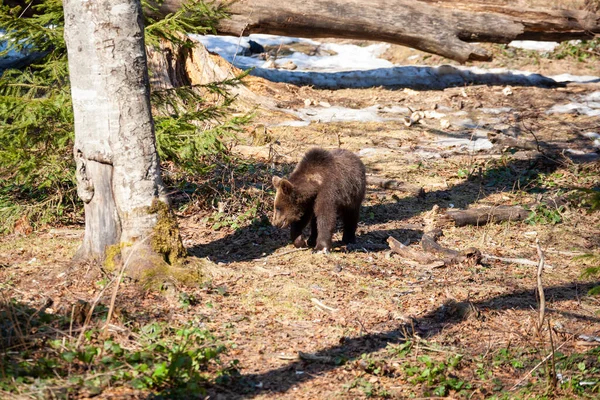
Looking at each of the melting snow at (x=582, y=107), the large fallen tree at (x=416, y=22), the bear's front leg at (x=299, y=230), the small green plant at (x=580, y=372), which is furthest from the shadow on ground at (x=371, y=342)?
the large fallen tree at (x=416, y=22)

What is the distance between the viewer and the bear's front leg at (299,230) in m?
8.81

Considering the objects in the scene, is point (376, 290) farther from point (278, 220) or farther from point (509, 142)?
point (509, 142)

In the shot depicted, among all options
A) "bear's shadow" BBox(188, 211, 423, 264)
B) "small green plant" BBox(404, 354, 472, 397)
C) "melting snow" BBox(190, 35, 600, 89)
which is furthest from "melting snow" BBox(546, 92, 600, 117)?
"small green plant" BBox(404, 354, 472, 397)

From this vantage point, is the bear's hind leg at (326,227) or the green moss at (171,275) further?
the bear's hind leg at (326,227)

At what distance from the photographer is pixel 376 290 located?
7227 millimetres

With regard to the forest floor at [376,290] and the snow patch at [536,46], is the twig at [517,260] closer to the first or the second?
the forest floor at [376,290]

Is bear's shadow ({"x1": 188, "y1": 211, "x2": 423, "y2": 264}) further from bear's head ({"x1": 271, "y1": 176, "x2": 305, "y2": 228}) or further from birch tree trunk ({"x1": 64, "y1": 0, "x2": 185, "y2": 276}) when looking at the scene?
birch tree trunk ({"x1": 64, "y1": 0, "x2": 185, "y2": 276})

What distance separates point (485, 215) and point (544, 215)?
99 cm

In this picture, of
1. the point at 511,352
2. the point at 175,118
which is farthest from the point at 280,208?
the point at 511,352

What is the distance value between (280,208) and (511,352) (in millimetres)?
3637

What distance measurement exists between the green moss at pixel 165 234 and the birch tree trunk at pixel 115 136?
0.03 feet

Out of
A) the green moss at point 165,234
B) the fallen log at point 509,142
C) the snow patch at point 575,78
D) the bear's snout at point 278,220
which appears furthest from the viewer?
the snow patch at point 575,78

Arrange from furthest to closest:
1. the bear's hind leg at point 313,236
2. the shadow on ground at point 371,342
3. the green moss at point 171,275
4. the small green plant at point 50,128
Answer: the bear's hind leg at point 313,236 → the small green plant at point 50,128 → the green moss at point 171,275 → the shadow on ground at point 371,342

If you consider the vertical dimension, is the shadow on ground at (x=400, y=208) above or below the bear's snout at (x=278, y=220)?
below
